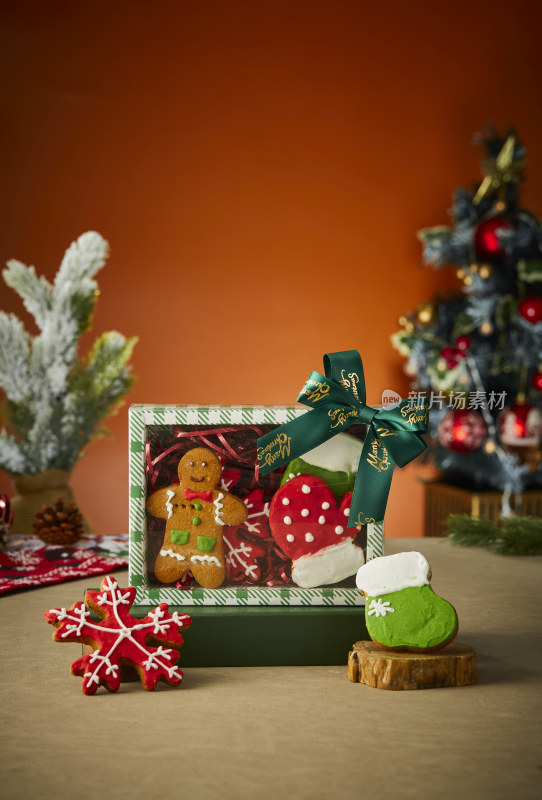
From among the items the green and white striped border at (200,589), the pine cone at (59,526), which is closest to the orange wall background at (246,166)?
the pine cone at (59,526)

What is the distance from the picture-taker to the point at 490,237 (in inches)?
97.3

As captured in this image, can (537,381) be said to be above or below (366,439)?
above

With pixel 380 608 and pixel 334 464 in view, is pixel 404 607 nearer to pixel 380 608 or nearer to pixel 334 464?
pixel 380 608

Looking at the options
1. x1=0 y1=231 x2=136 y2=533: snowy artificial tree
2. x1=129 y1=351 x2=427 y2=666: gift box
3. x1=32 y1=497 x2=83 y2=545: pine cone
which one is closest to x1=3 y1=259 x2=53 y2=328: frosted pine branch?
x1=0 y1=231 x2=136 y2=533: snowy artificial tree

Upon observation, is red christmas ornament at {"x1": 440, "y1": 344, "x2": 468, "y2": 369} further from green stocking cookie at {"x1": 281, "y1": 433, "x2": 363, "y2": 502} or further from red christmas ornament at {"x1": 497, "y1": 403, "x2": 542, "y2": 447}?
green stocking cookie at {"x1": 281, "y1": 433, "x2": 363, "y2": 502}

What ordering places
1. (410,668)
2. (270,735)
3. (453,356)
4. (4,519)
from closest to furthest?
(270,735) < (410,668) < (4,519) < (453,356)

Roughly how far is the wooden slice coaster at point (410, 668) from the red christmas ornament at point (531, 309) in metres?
1.78

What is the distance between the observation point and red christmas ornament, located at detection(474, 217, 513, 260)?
2.46 m

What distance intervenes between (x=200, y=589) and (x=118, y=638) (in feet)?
0.35

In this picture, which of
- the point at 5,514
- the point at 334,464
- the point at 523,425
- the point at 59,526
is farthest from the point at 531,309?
the point at 334,464

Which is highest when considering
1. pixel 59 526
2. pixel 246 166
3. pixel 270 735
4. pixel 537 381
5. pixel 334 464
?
pixel 246 166

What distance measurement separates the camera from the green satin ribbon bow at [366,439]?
805mm

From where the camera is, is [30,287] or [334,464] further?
[30,287]

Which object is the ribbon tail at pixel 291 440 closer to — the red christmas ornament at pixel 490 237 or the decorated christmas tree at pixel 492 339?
the decorated christmas tree at pixel 492 339
